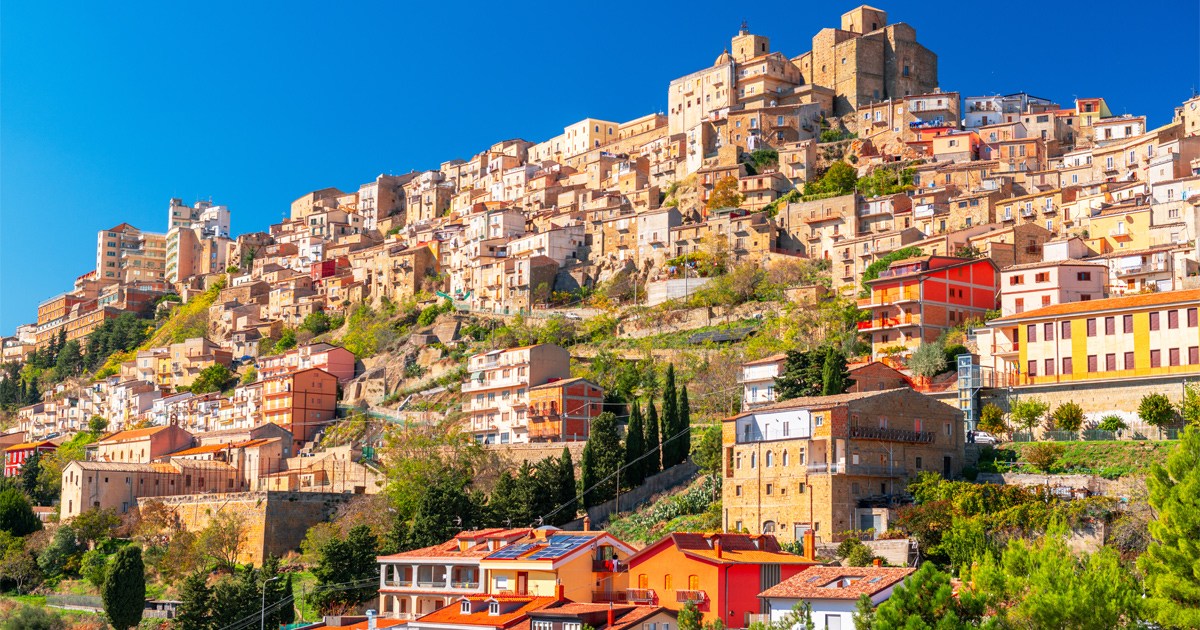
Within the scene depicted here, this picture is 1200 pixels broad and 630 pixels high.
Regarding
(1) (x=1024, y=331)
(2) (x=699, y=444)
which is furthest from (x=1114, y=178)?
(2) (x=699, y=444)

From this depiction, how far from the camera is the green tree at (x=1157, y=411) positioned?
142 ft

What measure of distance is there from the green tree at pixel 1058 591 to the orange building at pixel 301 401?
208 ft

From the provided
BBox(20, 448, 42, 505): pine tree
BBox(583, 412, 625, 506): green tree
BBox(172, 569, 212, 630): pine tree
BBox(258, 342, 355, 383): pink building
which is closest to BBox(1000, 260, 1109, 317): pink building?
BBox(583, 412, 625, 506): green tree

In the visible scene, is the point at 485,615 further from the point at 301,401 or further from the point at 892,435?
the point at 301,401

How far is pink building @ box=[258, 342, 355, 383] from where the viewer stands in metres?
92.5

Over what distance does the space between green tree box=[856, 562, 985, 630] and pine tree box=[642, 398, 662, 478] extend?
27.1 metres

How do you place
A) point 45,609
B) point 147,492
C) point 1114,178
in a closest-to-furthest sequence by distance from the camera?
point 45,609
point 147,492
point 1114,178

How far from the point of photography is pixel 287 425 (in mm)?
84938

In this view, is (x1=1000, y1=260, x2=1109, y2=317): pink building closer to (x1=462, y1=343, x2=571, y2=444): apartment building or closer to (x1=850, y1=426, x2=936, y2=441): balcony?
(x1=850, y1=426, x2=936, y2=441): balcony

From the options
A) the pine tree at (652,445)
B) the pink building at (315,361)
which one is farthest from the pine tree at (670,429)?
the pink building at (315,361)

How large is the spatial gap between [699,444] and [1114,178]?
129ft

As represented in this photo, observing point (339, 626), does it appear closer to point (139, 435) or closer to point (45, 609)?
point (45, 609)

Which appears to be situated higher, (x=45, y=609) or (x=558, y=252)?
(x=558, y=252)

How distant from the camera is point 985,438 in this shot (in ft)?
158
